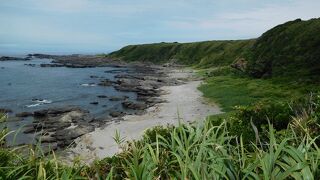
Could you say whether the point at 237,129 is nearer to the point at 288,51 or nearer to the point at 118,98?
the point at 118,98

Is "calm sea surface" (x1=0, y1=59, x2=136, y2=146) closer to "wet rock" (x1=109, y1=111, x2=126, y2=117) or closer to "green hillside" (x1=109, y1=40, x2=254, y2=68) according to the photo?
"wet rock" (x1=109, y1=111, x2=126, y2=117)

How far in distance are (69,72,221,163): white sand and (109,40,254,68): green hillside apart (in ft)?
170

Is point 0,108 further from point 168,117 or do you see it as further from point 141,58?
point 141,58

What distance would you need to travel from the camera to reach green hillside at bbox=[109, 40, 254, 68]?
378 feet

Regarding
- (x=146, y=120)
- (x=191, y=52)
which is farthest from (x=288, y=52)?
(x=191, y=52)

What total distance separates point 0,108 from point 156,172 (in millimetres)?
52389

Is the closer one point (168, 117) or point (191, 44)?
point (168, 117)

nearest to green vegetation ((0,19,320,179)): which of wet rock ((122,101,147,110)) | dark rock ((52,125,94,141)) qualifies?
wet rock ((122,101,147,110))

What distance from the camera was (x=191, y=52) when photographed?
139 m

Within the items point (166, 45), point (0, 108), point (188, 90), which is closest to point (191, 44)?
point (166, 45)

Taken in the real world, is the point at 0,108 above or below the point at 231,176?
below

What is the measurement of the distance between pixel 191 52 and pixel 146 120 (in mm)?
98294

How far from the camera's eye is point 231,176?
589 cm

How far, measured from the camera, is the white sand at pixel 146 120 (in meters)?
32.8
